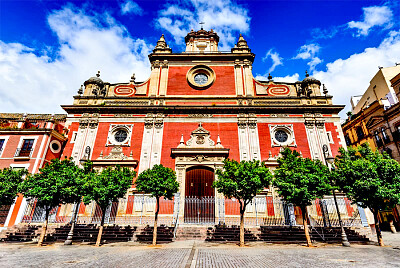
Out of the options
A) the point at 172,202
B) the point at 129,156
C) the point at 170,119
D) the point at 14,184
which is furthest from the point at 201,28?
the point at 14,184

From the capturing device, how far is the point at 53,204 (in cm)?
1170

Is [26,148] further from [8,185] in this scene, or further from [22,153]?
[8,185]

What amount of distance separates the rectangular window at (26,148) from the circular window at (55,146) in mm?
1381

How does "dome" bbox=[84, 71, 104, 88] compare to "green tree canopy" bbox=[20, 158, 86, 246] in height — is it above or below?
above

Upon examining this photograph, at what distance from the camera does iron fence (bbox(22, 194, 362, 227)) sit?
15406mm

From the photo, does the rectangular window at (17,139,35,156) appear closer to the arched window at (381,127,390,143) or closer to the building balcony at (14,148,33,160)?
the building balcony at (14,148,33,160)

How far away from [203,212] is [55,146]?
13961 millimetres

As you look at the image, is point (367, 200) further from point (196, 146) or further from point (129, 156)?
point (129, 156)

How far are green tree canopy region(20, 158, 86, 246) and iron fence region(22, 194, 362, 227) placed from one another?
429cm

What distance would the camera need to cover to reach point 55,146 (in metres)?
18.6

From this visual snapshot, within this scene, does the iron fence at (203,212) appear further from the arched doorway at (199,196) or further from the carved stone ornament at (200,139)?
the carved stone ornament at (200,139)

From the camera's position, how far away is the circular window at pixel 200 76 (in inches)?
850

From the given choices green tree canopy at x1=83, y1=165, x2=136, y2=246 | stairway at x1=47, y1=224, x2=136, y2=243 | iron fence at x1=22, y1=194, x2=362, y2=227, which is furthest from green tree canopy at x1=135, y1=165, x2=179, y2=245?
iron fence at x1=22, y1=194, x2=362, y2=227

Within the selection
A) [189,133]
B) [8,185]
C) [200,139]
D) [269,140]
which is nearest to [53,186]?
[8,185]
